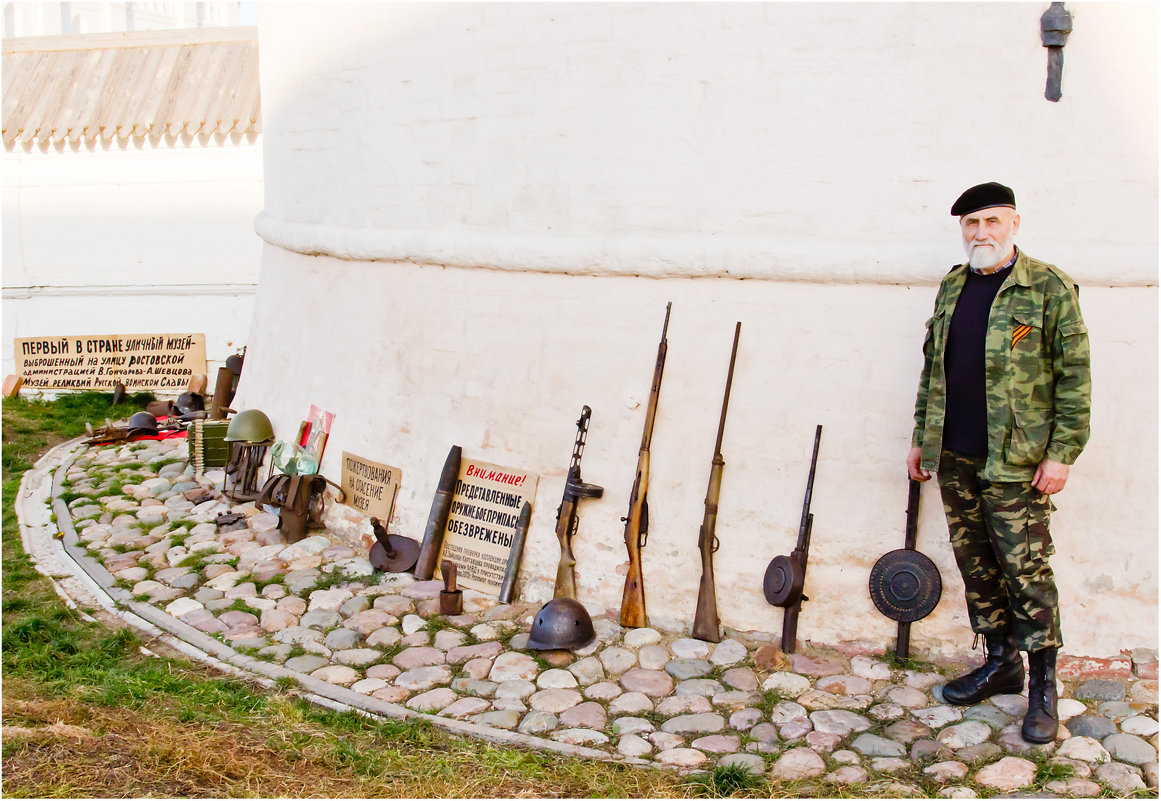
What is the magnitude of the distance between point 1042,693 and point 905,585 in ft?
2.74

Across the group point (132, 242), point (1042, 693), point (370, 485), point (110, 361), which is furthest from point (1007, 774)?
point (132, 242)

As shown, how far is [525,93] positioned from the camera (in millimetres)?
6383

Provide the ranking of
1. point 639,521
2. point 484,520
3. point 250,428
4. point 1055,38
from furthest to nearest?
point 250,428 → point 484,520 → point 639,521 → point 1055,38

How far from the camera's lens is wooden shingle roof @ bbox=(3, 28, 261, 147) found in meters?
13.0

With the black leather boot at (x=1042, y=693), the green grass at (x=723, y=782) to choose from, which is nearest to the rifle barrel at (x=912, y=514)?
the black leather boot at (x=1042, y=693)

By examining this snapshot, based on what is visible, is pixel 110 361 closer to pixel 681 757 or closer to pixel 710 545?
pixel 710 545

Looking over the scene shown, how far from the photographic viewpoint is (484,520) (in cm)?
668

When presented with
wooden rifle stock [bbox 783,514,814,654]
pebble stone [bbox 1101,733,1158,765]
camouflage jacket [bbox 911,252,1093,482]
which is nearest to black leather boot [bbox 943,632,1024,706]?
pebble stone [bbox 1101,733,1158,765]

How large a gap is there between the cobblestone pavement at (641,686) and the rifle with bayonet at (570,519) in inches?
11.4

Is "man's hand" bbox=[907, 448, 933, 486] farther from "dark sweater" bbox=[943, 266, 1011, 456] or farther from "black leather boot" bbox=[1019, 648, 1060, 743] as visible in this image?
"black leather boot" bbox=[1019, 648, 1060, 743]

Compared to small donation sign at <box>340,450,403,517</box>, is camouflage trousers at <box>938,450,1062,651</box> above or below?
above

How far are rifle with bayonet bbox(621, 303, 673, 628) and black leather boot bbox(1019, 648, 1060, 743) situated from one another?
79.5 inches

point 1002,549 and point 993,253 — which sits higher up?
point 993,253

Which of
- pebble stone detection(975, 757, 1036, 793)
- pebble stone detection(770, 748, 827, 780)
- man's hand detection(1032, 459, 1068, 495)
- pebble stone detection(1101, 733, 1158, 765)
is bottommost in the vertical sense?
pebble stone detection(770, 748, 827, 780)
